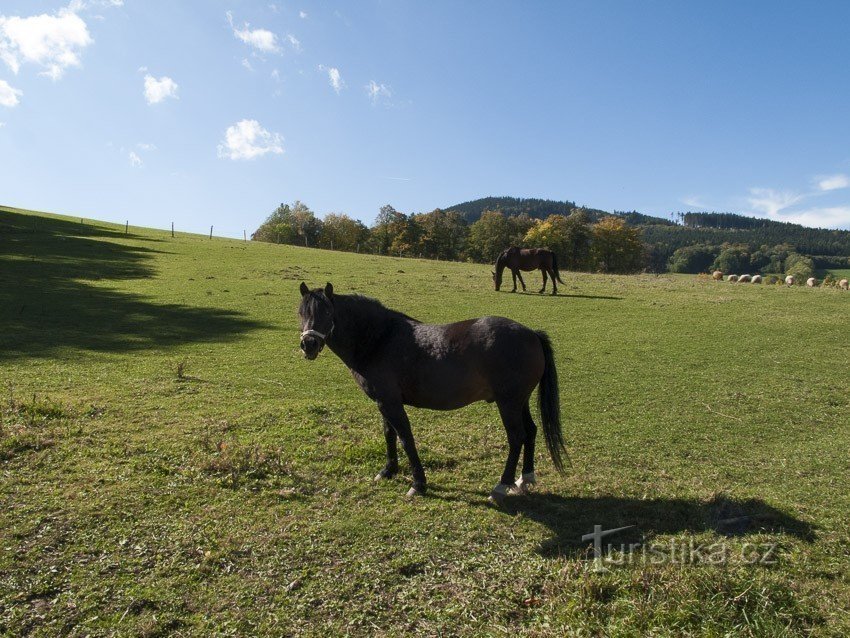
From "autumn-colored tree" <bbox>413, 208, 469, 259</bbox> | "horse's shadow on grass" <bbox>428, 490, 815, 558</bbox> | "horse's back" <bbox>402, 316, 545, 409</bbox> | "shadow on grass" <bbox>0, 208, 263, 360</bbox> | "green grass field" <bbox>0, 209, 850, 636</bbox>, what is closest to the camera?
"green grass field" <bbox>0, 209, 850, 636</bbox>

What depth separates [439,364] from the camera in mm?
Result: 5203

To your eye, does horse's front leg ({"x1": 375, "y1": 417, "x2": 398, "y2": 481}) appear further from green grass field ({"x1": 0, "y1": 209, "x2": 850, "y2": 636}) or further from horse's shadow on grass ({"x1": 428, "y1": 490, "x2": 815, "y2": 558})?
horse's shadow on grass ({"x1": 428, "y1": 490, "x2": 815, "y2": 558})

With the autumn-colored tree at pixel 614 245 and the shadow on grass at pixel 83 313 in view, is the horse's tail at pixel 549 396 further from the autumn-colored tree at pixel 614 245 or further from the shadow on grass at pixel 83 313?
the autumn-colored tree at pixel 614 245

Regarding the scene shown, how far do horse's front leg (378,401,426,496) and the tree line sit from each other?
208ft

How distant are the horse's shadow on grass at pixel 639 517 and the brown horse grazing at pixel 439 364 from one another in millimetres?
347

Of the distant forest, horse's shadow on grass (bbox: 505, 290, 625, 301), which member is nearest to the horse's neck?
horse's shadow on grass (bbox: 505, 290, 625, 301)

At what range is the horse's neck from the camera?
5320mm

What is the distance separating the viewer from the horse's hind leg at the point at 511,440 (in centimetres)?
508

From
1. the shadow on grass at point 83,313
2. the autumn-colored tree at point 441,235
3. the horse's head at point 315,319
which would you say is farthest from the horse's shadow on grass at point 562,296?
the autumn-colored tree at point 441,235

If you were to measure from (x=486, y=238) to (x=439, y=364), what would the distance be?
68779 mm

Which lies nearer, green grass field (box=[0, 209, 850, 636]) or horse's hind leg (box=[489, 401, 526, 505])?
green grass field (box=[0, 209, 850, 636])

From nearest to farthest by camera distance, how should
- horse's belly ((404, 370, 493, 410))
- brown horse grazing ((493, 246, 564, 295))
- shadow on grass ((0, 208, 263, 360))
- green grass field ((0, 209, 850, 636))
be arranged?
green grass field ((0, 209, 850, 636))
horse's belly ((404, 370, 493, 410))
shadow on grass ((0, 208, 263, 360))
brown horse grazing ((493, 246, 564, 295))

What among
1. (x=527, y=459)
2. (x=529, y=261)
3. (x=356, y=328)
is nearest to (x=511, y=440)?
(x=527, y=459)

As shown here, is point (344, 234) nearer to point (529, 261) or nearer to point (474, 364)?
point (529, 261)
